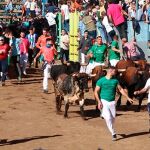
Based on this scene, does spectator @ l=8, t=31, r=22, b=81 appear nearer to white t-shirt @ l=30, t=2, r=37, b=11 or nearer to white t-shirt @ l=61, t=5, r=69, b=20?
white t-shirt @ l=61, t=5, r=69, b=20

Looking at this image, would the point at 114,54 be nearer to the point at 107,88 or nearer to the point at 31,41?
the point at 31,41

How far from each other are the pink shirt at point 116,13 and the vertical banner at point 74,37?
520 centimetres

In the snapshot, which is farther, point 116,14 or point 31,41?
point 31,41

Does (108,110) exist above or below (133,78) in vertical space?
below

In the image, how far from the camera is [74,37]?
95.6 feet

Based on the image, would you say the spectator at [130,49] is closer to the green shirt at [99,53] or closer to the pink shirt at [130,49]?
the pink shirt at [130,49]

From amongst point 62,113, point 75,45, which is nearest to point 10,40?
point 75,45

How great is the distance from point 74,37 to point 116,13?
595 cm

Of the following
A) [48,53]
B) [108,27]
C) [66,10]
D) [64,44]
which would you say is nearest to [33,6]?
[66,10]

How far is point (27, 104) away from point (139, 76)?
4042 millimetres

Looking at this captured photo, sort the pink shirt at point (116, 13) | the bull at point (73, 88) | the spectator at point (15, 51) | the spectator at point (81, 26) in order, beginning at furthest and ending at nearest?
the spectator at point (81, 26), the spectator at point (15, 51), the pink shirt at point (116, 13), the bull at point (73, 88)

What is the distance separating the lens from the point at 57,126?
16.5m

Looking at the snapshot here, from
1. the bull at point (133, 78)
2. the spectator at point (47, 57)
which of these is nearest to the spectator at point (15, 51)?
the spectator at point (47, 57)

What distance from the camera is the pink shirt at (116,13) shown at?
23453mm
